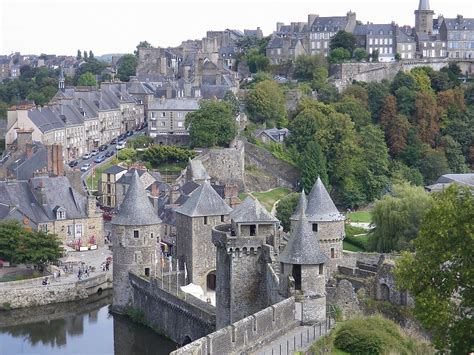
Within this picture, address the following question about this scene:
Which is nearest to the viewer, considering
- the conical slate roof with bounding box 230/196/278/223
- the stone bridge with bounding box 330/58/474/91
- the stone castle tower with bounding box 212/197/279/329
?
the stone castle tower with bounding box 212/197/279/329

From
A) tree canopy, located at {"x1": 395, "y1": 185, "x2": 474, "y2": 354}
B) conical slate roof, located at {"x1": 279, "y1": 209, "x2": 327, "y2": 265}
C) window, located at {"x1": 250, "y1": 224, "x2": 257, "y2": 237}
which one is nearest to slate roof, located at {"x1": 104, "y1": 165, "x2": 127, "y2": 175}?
window, located at {"x1": 250, "y1": 224, "x2": 257, "y2": 237}

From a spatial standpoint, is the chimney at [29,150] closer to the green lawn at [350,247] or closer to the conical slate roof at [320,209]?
the green lawn at [350,247]

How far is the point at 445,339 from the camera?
20.4 meters

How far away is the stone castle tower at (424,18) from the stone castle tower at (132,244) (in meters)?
58.4

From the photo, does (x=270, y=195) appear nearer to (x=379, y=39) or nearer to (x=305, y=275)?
(x=305, y=275)

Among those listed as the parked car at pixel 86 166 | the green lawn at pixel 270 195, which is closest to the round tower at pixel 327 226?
the green lawn at pixel 270 195

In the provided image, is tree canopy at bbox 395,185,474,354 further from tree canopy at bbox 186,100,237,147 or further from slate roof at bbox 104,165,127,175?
tree canopy at bbox 186,100,237,147

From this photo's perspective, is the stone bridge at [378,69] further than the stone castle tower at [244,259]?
Yes

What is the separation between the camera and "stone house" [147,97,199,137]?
65.0m

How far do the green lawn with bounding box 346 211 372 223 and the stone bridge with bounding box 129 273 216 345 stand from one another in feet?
69.8

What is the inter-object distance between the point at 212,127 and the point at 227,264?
30646 mm

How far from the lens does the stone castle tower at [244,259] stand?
26.5 meters

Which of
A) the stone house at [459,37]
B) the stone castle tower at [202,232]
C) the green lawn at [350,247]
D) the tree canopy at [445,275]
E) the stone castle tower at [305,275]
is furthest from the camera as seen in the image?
the stone house at [459,37]

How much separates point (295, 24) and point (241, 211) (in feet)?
224
